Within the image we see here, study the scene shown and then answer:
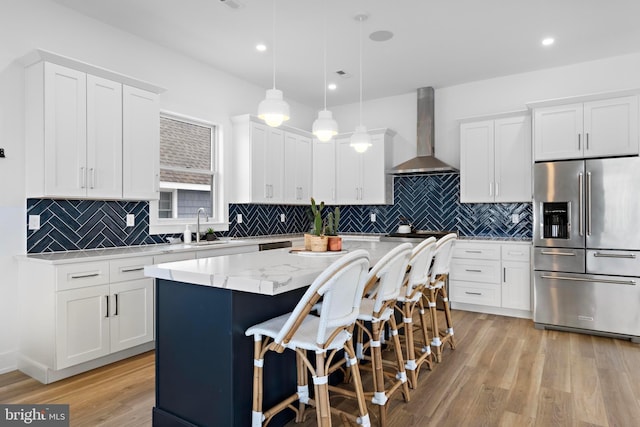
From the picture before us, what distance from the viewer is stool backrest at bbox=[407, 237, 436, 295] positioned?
259 cm

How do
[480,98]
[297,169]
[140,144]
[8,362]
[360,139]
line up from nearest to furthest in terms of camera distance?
[8,362]
[360,139]
[140,144]
[480,98]
[297,169]

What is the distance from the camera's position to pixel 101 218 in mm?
3531

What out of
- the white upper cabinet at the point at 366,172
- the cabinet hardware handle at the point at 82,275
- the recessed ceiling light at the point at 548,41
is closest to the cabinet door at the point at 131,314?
the cabinet hardware handle at the point at 82,275

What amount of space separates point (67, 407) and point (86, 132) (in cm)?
204

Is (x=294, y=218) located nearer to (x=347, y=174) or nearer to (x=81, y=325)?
(x=347, y=174)

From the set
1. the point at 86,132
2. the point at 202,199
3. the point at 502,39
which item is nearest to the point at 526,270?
the point at 502,39

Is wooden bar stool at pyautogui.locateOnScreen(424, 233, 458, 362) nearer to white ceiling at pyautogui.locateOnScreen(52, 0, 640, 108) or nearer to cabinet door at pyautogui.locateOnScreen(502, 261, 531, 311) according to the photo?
cabinet door at pyautogui.locateOnScreen(502, 261, 531, 311)

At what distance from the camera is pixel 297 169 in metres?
5.61

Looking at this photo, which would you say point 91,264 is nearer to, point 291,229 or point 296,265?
point 296,265

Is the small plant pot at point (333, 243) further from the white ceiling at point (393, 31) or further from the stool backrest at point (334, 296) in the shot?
the white ceiling at point (393, 31)

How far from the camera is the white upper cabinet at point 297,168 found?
5.41m

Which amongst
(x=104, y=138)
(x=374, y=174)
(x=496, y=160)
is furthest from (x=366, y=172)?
(x=104, y=138)

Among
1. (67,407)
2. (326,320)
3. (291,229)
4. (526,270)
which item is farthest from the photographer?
(291,229)

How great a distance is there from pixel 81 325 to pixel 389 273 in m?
2.36
